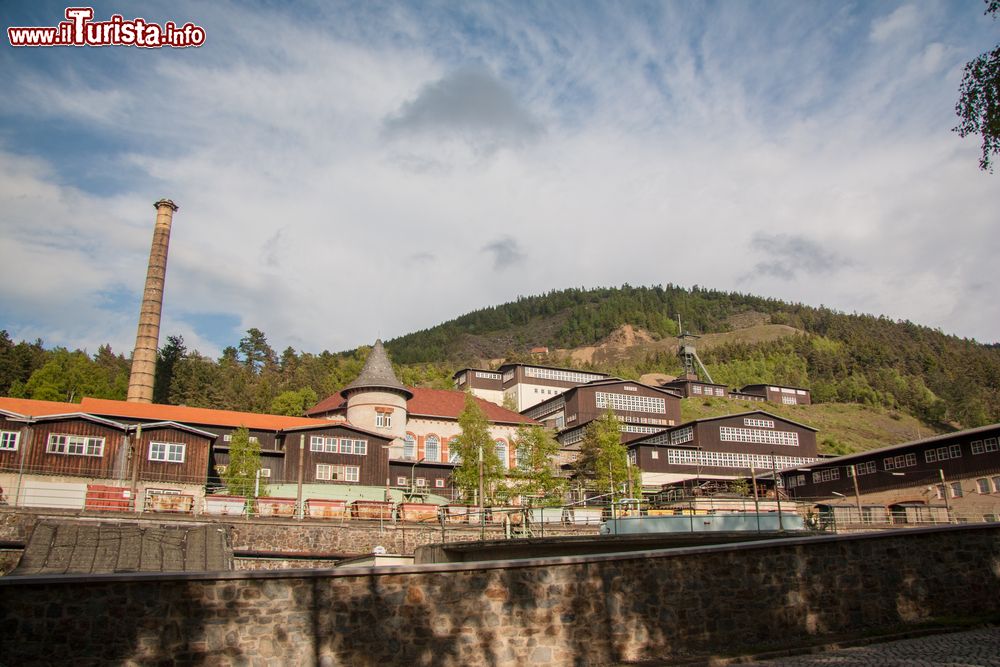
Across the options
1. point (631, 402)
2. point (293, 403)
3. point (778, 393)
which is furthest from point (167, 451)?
point (778, 393)

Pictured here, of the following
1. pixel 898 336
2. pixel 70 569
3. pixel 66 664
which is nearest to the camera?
pixel 66 664

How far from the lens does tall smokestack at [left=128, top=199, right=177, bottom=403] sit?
199 feet

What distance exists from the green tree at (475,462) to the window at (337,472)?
599 cm

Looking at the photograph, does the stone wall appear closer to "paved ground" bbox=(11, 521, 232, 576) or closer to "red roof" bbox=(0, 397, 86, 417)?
"paved ground" bbox=(11, 521, 232, 576)

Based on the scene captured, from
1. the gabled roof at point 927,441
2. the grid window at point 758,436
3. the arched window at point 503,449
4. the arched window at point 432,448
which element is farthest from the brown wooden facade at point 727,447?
the arched window at point 432,448

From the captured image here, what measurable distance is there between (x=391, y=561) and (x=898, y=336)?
7132 inches

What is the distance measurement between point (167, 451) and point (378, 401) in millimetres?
17849

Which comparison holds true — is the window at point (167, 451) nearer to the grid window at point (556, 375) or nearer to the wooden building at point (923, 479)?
the wooden building at point (923, 479)

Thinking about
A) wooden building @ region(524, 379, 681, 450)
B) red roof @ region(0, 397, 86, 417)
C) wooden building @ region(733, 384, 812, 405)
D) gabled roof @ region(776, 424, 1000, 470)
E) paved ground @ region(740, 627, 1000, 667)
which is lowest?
paved ground @ region(740, 627, 1000, 667)

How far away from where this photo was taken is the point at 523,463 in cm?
4741

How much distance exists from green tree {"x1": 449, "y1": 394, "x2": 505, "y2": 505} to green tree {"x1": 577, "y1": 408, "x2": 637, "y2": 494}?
630 centimetres

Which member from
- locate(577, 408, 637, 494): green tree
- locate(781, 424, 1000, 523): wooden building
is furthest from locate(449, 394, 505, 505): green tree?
locate(781, 424, 1000, 523): wooden building

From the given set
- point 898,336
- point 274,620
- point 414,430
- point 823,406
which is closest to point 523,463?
point 414,430

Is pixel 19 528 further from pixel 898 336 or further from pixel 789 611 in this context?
pixel 898 336
